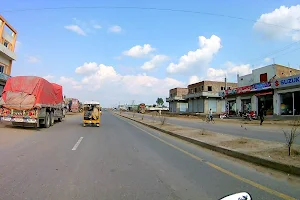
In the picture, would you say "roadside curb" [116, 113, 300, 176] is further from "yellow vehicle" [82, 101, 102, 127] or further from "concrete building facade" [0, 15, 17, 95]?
"concrete building facade" [0, 15, 17, 95]

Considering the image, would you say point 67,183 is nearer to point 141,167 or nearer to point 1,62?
point 141,167

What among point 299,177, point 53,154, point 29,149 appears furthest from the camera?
point 29,149

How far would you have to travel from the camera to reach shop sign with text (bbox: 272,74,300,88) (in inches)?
1169

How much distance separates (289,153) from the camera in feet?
25.9

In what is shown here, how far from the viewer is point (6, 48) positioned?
38656 millimetres

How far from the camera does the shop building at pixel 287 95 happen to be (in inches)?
1197

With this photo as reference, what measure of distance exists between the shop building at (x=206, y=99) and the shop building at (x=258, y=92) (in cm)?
1628

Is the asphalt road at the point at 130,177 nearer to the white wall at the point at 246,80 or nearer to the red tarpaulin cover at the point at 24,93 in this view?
the red tarpaulin cover at the point at 24,93

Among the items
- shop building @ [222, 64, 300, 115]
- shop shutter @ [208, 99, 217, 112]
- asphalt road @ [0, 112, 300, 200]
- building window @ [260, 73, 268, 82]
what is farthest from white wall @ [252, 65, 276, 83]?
asphalt road @ [0, 112, 300, 200]

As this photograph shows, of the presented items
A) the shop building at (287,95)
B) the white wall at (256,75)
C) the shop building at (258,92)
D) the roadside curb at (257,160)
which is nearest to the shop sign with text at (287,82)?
the shop building at (287,95)

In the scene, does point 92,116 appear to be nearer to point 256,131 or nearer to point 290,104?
point 256,131

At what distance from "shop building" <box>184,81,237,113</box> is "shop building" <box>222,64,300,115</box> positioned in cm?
1628

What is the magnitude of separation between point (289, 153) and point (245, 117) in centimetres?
3051

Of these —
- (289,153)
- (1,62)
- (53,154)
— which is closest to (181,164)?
(289,153)
